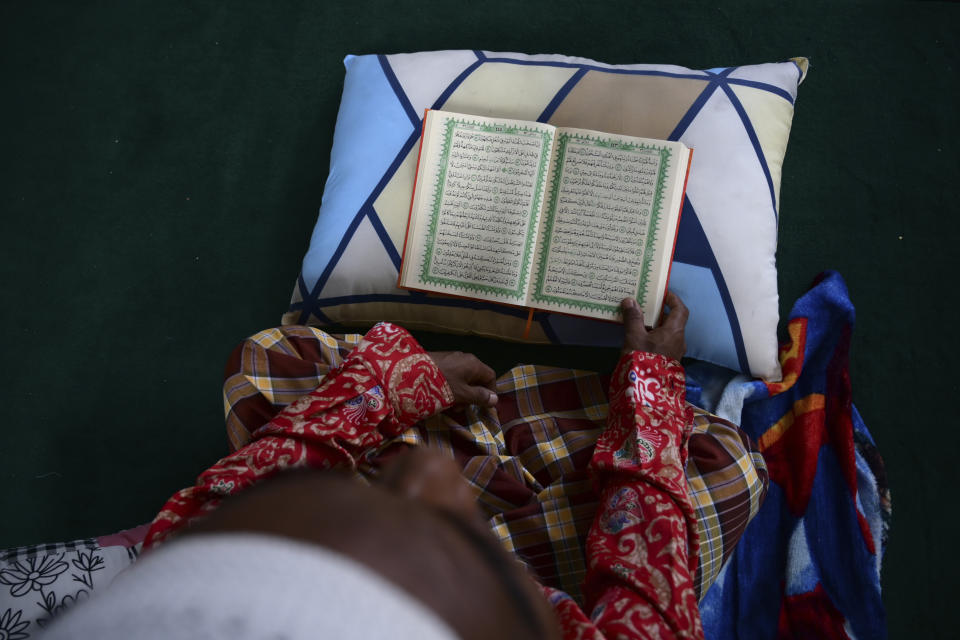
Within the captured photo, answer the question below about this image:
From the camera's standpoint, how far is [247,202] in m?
1.34

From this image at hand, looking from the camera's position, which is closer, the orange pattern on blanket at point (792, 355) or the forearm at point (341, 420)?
the forearm at point (341, 420)

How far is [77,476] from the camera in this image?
1245 millimetres

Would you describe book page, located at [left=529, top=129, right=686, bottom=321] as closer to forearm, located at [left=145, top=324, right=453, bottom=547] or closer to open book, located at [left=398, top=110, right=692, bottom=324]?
open book, located at [left=398, top=110, right=692, bottom=324]

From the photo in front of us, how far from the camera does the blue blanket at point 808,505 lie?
1.06 m

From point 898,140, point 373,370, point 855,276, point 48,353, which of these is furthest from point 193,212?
point 898,140

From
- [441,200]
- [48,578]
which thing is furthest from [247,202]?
[48,578]

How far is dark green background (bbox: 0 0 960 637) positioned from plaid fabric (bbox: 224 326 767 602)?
25cm

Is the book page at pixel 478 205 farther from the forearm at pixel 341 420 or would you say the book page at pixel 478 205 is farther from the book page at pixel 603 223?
the forearm at pixel 341 420

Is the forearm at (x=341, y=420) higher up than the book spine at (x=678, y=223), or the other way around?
the book spine at (x=678, y=223)

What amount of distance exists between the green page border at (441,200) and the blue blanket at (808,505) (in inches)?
15.2

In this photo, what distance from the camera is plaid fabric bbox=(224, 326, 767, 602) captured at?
0.86 m

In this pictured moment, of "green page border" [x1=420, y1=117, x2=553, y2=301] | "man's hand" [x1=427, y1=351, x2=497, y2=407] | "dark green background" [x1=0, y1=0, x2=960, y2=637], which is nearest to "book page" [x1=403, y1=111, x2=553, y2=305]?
"green page border" [x1=420, y1=117, x2=553, y2=301]

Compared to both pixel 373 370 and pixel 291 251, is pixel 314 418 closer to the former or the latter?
pixel 373 370

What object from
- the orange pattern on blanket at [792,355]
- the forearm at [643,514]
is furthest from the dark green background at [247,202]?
the forearm at [643,514]
